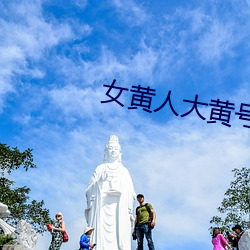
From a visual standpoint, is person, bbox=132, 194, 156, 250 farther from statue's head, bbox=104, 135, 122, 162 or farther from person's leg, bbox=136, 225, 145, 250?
statue's head, bbox=104, 135, 122, 162

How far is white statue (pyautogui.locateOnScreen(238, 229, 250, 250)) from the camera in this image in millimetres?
9758

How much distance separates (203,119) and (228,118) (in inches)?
26.2

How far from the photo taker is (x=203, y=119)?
12133 mm

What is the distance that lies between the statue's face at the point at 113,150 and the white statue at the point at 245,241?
225 inches

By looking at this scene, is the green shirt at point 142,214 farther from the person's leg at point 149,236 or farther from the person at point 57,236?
the person at point 57,236

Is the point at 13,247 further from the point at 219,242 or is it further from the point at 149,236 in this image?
the point at 219,242

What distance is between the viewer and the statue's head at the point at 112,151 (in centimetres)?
1480

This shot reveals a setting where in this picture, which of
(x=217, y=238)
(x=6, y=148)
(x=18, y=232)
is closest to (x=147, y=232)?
(x=217, y=238)

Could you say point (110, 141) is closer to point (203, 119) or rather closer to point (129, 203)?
point (129, 203)

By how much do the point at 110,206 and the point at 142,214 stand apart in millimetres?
3201

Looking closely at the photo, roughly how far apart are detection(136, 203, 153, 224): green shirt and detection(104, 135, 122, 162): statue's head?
371 cm

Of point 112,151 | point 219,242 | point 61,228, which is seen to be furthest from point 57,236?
point 112,151

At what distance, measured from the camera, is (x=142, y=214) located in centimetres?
1112

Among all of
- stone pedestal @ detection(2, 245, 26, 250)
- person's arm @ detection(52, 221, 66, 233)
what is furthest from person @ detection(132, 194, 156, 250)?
stone pedestal @ detection(2, 245, 26, 250)
